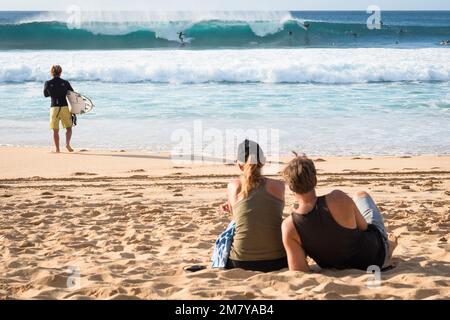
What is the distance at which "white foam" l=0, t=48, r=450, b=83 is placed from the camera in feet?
71.6

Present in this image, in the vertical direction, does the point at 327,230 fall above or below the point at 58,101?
below

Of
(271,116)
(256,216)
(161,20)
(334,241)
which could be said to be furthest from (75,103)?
(161,20)

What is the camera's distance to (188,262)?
5312 mm

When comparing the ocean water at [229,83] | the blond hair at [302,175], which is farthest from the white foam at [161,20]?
the blond hair at [302,175]

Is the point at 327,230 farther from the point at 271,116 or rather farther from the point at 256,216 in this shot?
the point at 271,116

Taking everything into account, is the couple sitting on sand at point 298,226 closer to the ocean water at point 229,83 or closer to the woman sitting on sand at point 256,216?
the woman sitting on sand at point 256,216

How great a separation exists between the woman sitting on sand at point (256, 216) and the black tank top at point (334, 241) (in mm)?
234

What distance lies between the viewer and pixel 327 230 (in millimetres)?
4562

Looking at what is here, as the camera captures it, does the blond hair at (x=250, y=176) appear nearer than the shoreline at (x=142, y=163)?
Yes

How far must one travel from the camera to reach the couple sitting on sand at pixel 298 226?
4488mm

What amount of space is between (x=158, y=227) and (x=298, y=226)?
2.19 m

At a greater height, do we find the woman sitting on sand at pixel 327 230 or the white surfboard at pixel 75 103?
the white surfboard at pixel 75 103

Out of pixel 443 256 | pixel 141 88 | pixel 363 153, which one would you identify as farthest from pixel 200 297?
pixel 141 88

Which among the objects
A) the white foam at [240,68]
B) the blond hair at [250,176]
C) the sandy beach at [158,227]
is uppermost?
the white foam at [240,68]
